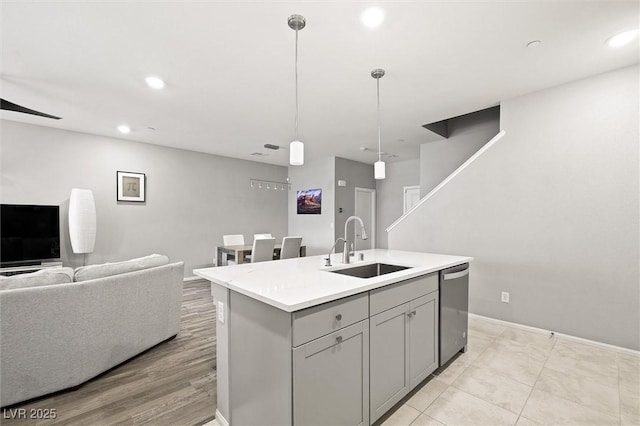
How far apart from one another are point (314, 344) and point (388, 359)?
0.68 meters

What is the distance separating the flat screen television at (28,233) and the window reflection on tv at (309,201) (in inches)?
179

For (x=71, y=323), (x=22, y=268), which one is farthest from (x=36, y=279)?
(x=22, y=268)

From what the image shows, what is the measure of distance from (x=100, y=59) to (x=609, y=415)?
4.72m

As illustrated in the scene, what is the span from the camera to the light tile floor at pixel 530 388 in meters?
1.83

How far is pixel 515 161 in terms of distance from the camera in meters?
3.26

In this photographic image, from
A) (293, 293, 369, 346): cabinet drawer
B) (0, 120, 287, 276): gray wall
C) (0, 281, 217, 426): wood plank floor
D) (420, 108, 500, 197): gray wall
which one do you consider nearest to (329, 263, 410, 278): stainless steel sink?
(293, 293, 369, 346): cabinet drawer

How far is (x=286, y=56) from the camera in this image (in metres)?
2.44

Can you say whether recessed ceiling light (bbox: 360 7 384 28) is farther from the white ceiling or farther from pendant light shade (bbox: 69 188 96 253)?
pendant light shade (bbox: 69 188 96 253)

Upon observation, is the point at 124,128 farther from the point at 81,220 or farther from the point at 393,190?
the point at 393,190

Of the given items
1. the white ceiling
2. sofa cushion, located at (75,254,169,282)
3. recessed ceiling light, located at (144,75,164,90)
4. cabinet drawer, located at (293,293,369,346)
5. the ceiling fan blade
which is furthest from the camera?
the ceiling fan blade

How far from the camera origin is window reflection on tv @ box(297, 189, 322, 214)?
670 cm

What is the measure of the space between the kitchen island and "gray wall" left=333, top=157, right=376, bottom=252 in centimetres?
437

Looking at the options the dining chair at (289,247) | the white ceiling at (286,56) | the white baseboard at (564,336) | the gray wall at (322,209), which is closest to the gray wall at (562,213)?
the white baseboard at (564,336)

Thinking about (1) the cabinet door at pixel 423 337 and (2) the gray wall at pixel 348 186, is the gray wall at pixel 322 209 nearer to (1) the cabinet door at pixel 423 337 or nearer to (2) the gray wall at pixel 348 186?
(2) the gray wall at pixel 348 186
